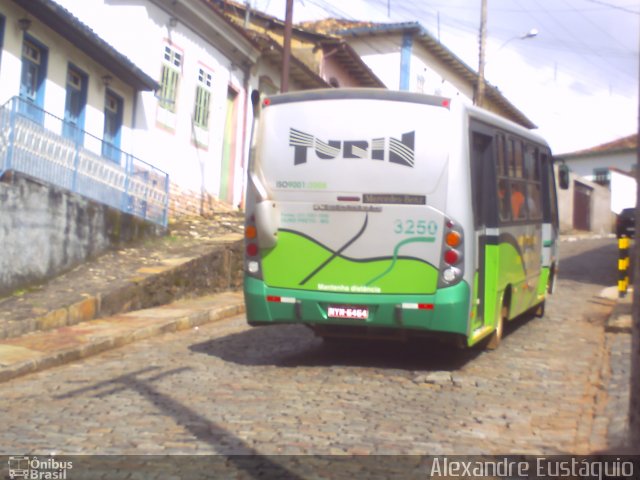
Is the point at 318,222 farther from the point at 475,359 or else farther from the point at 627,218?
the point at 627,218

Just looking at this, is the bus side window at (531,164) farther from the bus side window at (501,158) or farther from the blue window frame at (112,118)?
the blue window frame at (112,118)

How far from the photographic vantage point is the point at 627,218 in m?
18.0

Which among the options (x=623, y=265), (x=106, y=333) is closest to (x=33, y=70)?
(x=106, y=333)

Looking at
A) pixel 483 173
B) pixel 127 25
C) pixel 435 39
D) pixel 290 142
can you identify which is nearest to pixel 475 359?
pixel 483 173

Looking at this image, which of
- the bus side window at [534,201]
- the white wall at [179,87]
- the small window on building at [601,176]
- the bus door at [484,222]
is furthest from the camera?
the small window on building at [601,176]

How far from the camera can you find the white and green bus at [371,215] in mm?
8195

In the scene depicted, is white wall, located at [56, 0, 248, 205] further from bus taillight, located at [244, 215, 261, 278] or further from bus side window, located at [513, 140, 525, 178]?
bus side window, located at [513, 140, 525, 178]

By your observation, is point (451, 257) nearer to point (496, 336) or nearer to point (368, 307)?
point (368, 307)

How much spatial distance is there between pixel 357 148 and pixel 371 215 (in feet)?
2.29

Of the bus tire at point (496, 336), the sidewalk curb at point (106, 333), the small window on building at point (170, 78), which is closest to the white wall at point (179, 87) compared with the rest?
the small window on building at point (170, 78)

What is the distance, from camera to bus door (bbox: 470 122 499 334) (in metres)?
8.60

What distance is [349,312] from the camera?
27.6 ft

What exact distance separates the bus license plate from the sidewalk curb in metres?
3.06

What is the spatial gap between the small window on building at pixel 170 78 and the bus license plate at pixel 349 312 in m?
11.9
